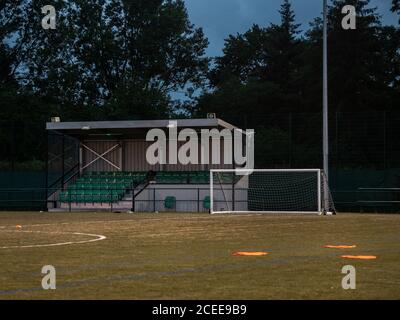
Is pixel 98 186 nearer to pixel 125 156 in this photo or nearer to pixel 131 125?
pixel 125 156

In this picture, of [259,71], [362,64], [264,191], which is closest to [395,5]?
[362,64]

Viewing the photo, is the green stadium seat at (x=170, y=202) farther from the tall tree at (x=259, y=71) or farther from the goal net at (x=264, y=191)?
the tall tree at (x=259, y=71)

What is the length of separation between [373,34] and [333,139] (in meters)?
28.3

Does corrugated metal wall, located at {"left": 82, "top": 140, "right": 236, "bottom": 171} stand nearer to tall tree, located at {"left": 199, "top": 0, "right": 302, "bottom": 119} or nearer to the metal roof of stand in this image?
the metal roof of stand

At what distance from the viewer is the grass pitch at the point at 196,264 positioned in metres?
8.80

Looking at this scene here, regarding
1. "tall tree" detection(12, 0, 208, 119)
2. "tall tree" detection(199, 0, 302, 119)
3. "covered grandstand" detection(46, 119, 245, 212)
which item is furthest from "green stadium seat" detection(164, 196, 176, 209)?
"tall tree" detection(199, 0, 302, 119)

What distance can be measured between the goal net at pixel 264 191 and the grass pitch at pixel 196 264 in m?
16.4

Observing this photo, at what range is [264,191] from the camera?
37.8 m

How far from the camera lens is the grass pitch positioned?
28.9 ft

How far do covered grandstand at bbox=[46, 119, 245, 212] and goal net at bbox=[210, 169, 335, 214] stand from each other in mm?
476

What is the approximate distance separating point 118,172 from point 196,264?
29.7 m

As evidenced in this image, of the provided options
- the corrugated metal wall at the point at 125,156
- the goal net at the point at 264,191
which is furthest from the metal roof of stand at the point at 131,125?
the goal net at the point at 264,191
